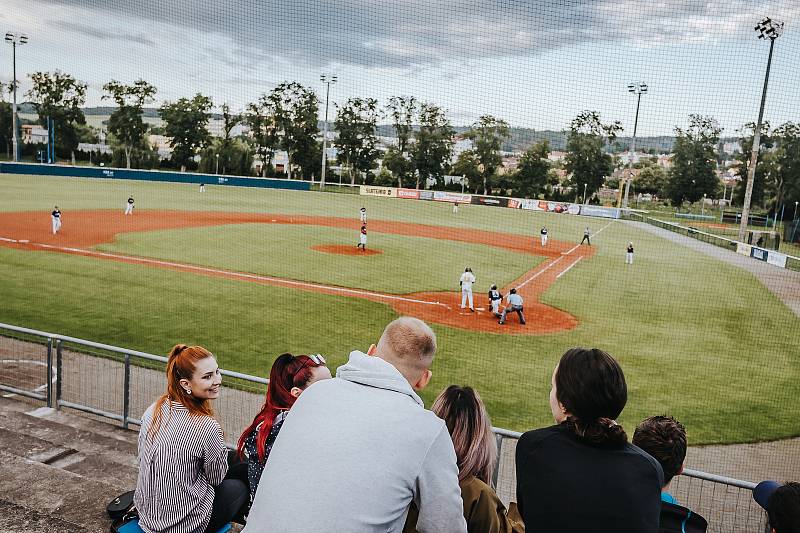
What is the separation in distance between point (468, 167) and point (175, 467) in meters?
25.3

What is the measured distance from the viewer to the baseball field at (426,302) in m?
10.1

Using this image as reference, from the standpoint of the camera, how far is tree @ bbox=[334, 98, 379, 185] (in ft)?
80.3

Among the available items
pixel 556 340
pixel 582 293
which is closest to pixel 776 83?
pixel 556 340

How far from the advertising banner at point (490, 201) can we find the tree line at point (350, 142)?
8361mm

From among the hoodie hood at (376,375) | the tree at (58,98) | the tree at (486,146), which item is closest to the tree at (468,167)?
the tree at (486,146)

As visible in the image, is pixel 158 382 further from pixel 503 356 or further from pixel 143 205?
pixel 143 205

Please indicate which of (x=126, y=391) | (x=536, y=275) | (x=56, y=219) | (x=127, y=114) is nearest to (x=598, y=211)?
(x=536, y=275)

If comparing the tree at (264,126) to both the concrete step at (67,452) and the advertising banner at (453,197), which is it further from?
Result: the concrete step at (67,452)

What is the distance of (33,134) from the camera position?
32156mm

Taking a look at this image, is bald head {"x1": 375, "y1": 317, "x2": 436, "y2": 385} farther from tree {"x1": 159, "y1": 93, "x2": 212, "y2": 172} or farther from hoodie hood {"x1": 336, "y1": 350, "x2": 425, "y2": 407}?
tree {"x1": 159, "y1": 93, "x2": 212, "y2": 172}

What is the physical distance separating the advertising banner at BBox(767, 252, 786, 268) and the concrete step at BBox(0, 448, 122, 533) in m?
24.1

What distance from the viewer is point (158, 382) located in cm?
828

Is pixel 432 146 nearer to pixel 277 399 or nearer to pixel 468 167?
pixel 468 167

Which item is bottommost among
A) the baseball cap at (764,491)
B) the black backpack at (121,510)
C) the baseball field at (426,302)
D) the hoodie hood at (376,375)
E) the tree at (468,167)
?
the baseball field at (426,302)
